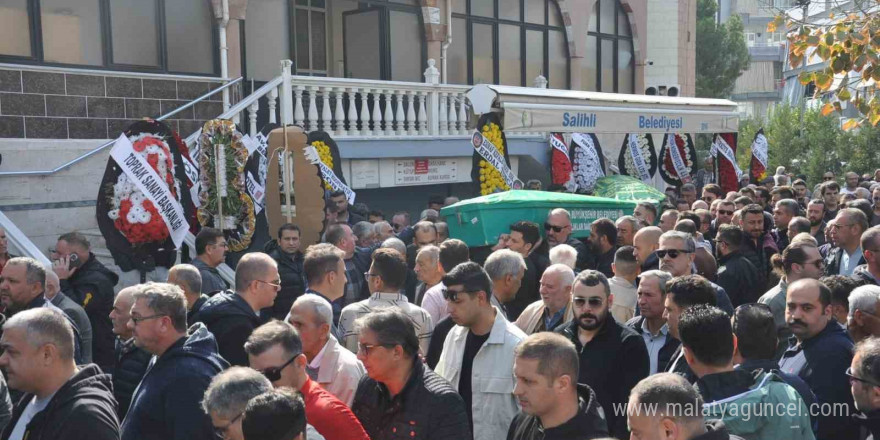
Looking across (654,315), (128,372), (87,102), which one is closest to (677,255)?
(654,315)

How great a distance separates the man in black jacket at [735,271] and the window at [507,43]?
11.8 m

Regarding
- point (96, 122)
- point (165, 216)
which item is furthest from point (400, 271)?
point (96, 122)

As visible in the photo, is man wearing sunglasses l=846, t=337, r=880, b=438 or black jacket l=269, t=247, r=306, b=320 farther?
black jacket l=269, t=247, r=306, b=320

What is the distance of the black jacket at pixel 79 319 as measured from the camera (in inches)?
236

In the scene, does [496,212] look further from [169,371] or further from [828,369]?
[169,371]

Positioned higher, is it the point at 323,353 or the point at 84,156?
the point at 84,156

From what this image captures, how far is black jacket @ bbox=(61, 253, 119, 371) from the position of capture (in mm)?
6805

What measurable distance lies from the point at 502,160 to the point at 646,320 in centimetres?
629

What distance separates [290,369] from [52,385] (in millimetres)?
1074

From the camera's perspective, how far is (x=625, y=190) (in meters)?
14.7

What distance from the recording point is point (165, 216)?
26.4 feet

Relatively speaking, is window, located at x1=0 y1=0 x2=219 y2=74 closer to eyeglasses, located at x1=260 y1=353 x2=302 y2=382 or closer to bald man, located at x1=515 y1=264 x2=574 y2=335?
bald man, located at x1=515 y1=264 x2=574 y2=335

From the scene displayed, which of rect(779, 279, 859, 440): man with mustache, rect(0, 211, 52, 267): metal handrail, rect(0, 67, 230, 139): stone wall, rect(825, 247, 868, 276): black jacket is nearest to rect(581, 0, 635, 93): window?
rect(0, 67, 230, 139): stone wall

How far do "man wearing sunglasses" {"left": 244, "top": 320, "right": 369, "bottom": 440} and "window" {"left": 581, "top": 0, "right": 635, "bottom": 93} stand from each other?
63.1ft
